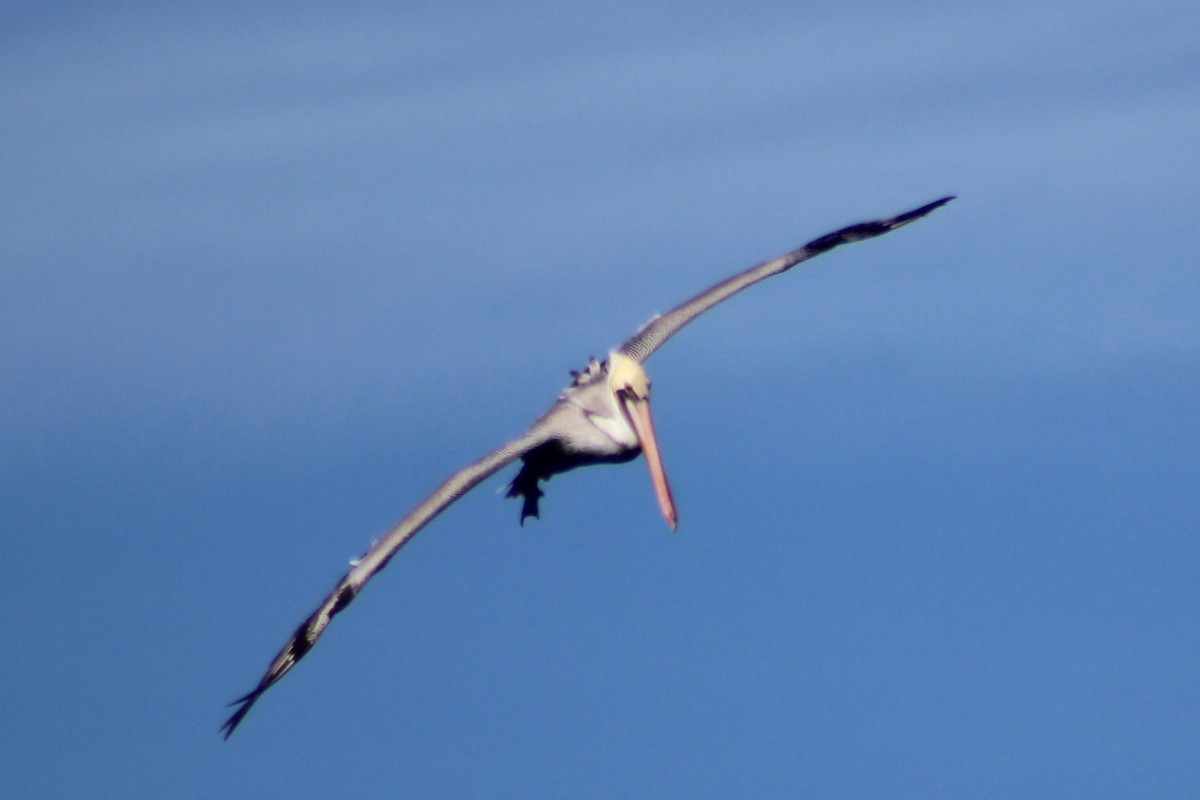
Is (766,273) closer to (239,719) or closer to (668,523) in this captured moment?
(668,523)

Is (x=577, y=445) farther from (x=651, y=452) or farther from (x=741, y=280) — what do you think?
(x=741, y=280)

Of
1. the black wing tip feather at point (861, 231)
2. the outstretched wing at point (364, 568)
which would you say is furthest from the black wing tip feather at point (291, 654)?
the black wing tip feather at point (861, 231)

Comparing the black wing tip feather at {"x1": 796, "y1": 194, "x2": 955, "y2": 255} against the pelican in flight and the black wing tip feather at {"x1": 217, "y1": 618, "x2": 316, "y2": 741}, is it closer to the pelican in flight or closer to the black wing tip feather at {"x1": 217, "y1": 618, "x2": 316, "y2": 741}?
the pelican in flight

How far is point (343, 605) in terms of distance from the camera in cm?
2634

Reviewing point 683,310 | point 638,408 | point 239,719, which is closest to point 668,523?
point 638,408

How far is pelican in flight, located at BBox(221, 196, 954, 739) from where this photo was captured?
26.2 meters

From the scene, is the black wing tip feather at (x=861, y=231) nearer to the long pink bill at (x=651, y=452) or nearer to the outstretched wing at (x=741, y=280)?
the outstretched wing at (x=741, y=280)

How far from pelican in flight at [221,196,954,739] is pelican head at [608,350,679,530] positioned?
0.5 inches

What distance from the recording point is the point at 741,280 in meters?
31.8

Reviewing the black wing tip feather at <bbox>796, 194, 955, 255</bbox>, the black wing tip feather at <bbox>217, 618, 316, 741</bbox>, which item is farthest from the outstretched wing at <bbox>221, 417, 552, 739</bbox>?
the black wing tip feather at <bbox>796, 194, 955, 255</bbox>

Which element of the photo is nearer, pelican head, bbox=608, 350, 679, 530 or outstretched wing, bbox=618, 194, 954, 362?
pelican head, bbox=608, 350, 679, 530

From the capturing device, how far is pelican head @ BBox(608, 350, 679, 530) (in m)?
29.0

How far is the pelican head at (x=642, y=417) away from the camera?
95.1 feet

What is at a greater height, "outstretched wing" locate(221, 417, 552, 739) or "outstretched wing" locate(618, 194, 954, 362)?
"outstretched wing" locate(618, 194, 954, 362)
